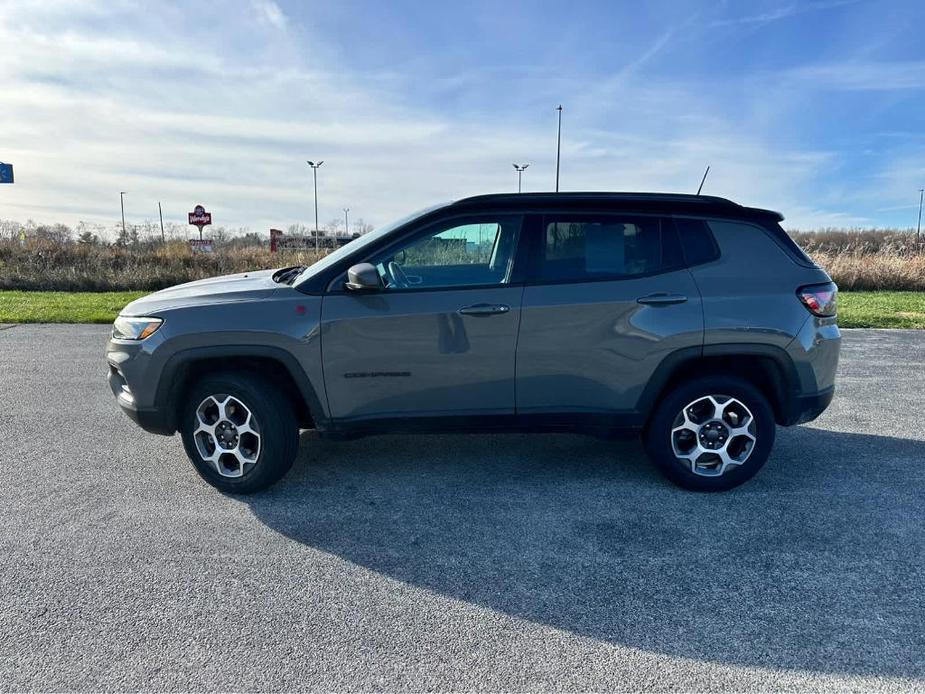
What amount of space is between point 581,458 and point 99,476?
3.44m

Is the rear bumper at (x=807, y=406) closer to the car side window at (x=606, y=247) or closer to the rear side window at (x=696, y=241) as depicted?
the rear side window at (x=696, y=241)

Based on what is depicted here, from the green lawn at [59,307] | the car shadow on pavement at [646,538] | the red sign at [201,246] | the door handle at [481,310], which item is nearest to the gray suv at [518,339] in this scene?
the door handle at [481,310]

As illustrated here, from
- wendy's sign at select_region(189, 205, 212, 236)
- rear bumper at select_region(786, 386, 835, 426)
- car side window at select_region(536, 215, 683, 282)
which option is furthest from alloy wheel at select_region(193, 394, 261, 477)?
wendy's sign at select_region(189, 205, 212, 236)

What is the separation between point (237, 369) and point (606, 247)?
250 centimetres

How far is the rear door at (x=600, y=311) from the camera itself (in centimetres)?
364

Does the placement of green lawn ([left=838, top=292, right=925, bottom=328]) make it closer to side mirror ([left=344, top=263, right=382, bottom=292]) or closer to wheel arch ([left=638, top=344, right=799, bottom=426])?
wheel arch ([left=638, top=344, right=799, bottom=426])

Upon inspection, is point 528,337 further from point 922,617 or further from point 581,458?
point 922,617

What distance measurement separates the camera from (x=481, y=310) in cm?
359

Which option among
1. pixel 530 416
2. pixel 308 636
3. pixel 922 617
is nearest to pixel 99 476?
pixel 308 636

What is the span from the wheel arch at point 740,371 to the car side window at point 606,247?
60cm

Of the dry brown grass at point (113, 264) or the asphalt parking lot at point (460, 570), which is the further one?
the dry brown grass at point (113, 264)

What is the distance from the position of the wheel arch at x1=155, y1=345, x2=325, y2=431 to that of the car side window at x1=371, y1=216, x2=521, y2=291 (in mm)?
818

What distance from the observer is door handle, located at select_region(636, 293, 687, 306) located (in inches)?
144

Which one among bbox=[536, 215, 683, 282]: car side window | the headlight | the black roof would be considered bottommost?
the headlight
